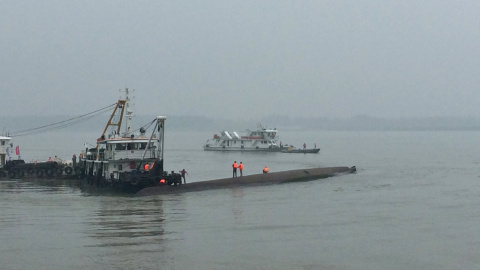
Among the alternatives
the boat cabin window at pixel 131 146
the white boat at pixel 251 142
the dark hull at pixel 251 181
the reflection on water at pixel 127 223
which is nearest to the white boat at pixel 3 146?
the boat cabin window at pixel 131 146

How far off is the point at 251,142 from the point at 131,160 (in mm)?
80476

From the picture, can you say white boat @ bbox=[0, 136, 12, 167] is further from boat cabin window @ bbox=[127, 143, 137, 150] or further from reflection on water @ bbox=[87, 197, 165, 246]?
reflection on water @ bbox=[87, 197, 165, 246]

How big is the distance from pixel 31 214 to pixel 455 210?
78.1 ft

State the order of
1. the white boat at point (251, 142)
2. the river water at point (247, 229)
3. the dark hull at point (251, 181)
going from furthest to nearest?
the white boat at point (251, 142) < the dark hull at point (251, 181) < the river water at point (247, 229)

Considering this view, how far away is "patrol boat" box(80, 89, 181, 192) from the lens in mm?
40750

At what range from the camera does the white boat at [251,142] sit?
121375mm

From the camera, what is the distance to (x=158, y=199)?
3828 centimetres

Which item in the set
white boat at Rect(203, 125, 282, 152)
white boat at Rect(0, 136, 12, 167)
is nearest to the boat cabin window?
white boat at Rect(0, 136, 12, 167)

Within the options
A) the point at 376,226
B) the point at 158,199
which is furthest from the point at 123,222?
the point at 376,226

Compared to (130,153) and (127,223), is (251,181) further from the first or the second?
(127,223)

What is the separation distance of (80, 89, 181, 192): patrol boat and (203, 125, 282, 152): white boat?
74.6 m

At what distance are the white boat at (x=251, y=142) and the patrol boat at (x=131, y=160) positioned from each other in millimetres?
74608

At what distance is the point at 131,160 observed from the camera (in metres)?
43.7

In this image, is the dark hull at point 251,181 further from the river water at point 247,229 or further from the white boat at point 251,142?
the white boat at point 251,142
